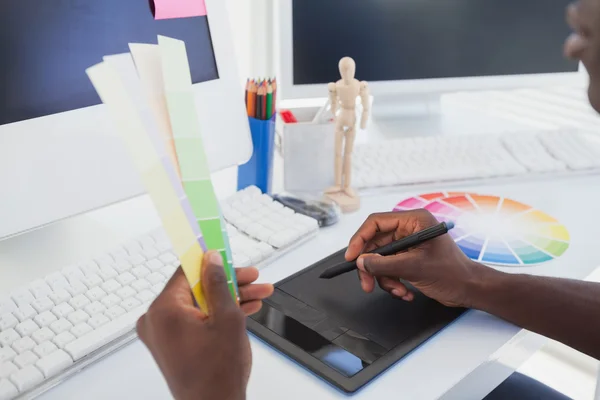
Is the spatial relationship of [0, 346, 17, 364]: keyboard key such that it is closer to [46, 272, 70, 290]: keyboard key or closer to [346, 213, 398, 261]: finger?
[46, 272, 70, 290]: keyboard key

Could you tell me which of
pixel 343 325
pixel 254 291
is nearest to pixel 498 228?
pixel 343 325

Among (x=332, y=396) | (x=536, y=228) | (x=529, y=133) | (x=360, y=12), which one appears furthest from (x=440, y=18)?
(x=332, y=396)

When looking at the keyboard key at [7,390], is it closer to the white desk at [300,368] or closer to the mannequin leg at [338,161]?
the white desk at [300,368]

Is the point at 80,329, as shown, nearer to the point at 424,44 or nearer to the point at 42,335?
the point at 42,335

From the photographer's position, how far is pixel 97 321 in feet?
1.81

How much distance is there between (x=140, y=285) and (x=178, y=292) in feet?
0.61

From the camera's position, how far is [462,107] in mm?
1300

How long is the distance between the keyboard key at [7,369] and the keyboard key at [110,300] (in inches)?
3.9

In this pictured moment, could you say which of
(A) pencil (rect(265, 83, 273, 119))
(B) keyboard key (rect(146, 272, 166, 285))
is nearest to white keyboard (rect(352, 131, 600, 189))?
(A) pencil (rect(265, 83, 273, 119))

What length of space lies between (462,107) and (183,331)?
1036 millimetres

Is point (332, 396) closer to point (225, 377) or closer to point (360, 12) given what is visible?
point (225, 377)

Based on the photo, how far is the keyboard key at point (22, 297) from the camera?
572 millimetres

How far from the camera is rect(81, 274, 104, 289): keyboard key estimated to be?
0.60 m

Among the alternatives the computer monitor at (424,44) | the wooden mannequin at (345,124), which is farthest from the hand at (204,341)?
the computer monitor at (424,44)
